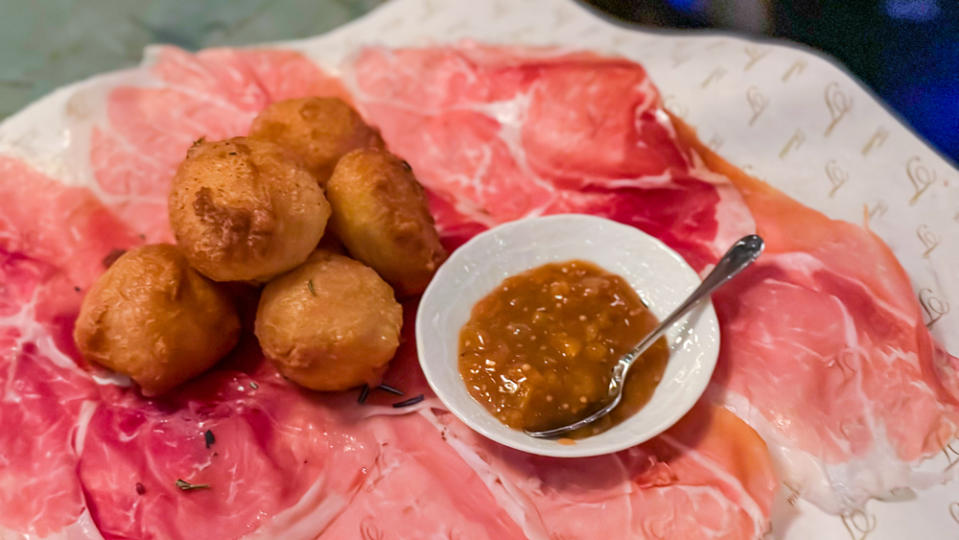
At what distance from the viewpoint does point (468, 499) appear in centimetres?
187

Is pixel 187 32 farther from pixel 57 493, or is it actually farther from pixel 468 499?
pixel 468 499

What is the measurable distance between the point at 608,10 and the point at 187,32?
2.27 m

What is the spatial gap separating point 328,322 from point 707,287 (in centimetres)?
111

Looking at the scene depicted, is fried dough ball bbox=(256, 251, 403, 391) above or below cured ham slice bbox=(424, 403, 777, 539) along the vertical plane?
above

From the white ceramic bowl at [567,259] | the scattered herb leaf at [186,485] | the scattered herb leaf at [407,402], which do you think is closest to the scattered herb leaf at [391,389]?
the scattered herb leaf at [407,402]

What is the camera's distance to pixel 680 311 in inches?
79.7

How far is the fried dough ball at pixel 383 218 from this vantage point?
6.64 feet

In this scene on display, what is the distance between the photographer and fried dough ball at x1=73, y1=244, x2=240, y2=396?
1.91 m

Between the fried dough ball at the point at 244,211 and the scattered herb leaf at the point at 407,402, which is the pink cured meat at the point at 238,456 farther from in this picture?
the fried dough ball at the point at 244,211

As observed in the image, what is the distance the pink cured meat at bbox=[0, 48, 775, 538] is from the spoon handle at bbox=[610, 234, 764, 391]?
22 centimetres

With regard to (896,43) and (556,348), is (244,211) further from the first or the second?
(896,43)

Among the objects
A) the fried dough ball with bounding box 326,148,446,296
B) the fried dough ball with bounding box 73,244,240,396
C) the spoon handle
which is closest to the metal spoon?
the spoon handle

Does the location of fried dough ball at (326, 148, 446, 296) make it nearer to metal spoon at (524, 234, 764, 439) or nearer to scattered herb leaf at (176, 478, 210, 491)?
metal spoon at (524, 234, 764, 439)

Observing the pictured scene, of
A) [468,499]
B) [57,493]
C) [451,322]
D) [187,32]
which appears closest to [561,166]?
[451,322]
